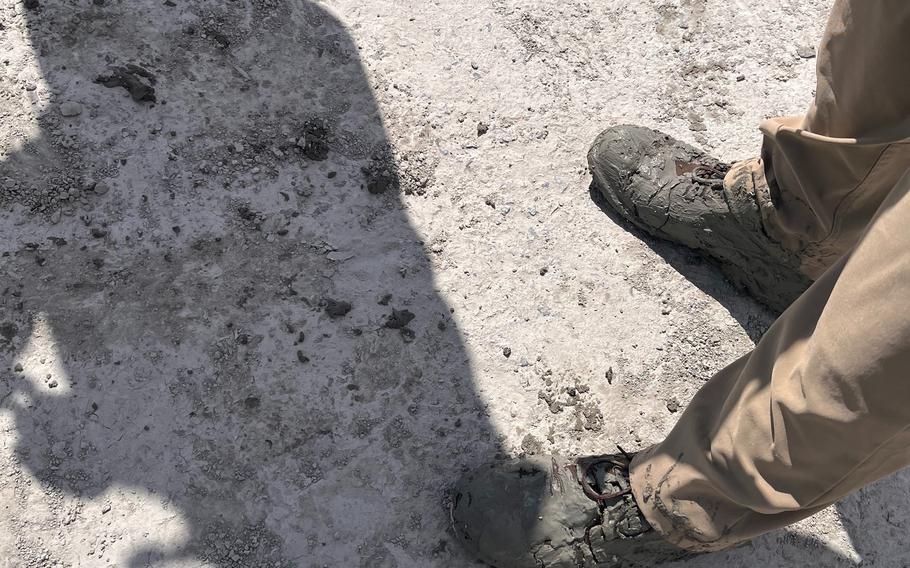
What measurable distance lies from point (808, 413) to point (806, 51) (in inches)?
89.9

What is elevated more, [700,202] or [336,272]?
[700,202]

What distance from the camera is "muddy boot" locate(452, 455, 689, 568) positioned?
6.09 ft

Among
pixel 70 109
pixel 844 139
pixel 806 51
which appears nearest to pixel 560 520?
pixel 844 139

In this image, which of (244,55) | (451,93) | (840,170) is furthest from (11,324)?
(840,170)

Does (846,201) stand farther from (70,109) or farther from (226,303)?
(70,109)

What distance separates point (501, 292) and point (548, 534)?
831 millimetres

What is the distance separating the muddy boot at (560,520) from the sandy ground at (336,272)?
0.16 metres

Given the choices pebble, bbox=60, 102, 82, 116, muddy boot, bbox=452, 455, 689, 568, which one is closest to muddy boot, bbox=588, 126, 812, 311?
muddy boot, bbox=452, 455, 689, 568

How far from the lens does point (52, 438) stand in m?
2.02

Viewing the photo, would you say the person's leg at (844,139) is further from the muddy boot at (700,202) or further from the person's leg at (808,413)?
the person's leg at (808,413)

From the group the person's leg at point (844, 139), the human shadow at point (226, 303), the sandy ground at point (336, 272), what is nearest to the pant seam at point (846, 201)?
the person's leg at point (844, 139)

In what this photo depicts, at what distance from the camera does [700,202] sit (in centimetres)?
233

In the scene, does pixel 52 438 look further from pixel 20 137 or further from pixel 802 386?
pixel 802 386

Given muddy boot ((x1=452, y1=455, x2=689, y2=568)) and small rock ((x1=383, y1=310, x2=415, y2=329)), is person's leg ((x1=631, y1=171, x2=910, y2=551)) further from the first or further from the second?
small rock ((x1=383, y1=310, x2=415, y2=329))
